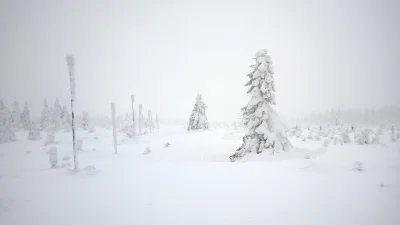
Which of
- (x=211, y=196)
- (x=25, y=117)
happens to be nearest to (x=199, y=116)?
(x=211, y=196)

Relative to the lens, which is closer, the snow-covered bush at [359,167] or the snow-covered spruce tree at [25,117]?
the snow-covered bush at [359,167]

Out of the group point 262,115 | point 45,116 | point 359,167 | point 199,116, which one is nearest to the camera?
point 359,167

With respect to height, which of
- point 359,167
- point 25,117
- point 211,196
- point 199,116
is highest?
point 25,117

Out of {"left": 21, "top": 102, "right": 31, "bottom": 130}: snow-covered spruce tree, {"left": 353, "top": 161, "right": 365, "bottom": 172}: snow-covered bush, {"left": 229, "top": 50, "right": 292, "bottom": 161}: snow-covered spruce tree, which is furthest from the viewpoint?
{"left": 21, "top": 102, "right": 31, "bottom": 130}: snow-covered spruce tree

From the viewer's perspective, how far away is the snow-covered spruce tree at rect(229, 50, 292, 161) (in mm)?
16062

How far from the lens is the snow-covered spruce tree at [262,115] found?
16062 mm

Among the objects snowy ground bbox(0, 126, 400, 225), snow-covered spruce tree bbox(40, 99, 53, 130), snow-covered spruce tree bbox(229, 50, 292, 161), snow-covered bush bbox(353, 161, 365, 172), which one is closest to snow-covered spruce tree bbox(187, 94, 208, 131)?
snow-covered spruce tree bbox(229, 50, 292, 161)

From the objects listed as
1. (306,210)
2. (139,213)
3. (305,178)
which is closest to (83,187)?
(139,213)

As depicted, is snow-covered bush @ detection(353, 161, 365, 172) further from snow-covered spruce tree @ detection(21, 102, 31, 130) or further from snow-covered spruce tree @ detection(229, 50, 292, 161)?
snow-covered spruce tree @ detection(21, 102, 31, 130)

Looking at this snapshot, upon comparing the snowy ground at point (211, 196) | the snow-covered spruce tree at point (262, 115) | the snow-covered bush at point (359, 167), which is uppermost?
the snow-covered spruce tree at point (262, 115)

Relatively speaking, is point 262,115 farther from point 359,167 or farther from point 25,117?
point 25,117

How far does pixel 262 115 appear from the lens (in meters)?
16.5

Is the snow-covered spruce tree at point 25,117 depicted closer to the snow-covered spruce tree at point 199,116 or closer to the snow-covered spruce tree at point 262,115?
the snow-covered spruce tree at point 199,116

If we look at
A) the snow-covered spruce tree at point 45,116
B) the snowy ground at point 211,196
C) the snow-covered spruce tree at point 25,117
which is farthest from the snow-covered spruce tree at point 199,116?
the snow-covered spruce tree at point 25,117
